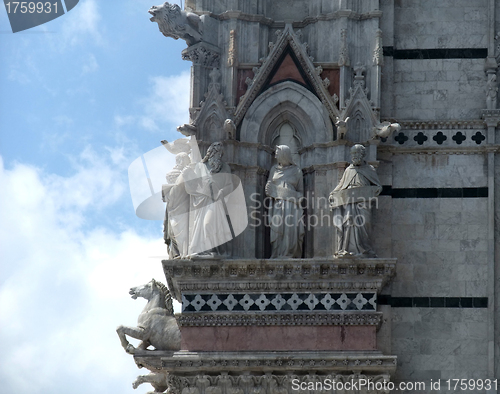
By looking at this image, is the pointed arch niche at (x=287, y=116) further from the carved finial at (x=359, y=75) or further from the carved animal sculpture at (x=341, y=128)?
the carved finial at (x=359, y=75)

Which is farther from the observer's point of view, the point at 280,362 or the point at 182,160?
the point at 182,160

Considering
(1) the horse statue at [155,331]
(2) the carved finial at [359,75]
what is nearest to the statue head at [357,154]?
(2) the carved finial at [359,75]

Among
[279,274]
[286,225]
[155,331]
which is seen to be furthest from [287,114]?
[155,331]

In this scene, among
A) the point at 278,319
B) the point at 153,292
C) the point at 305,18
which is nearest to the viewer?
the point at 278,319

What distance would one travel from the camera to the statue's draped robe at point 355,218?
1476 cm

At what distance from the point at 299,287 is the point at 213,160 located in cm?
184

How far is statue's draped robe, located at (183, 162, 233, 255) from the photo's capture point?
1489cm

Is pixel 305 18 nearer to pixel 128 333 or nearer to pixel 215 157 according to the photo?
pixel 215 157

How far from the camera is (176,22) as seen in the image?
15875mm

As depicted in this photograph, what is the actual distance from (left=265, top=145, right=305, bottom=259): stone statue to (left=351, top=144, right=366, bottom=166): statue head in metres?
0.70

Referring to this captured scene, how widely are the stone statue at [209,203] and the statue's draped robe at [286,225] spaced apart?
538 millimetres

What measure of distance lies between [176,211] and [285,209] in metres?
1.29

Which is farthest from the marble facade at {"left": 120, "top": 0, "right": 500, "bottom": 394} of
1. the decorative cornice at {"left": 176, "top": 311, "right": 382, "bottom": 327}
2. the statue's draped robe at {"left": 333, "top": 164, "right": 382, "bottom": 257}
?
the statue's draped robe at {"left": 333, "top": 164, "right": 382, "bottom": 257}

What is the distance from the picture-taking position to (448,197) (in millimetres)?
15570
